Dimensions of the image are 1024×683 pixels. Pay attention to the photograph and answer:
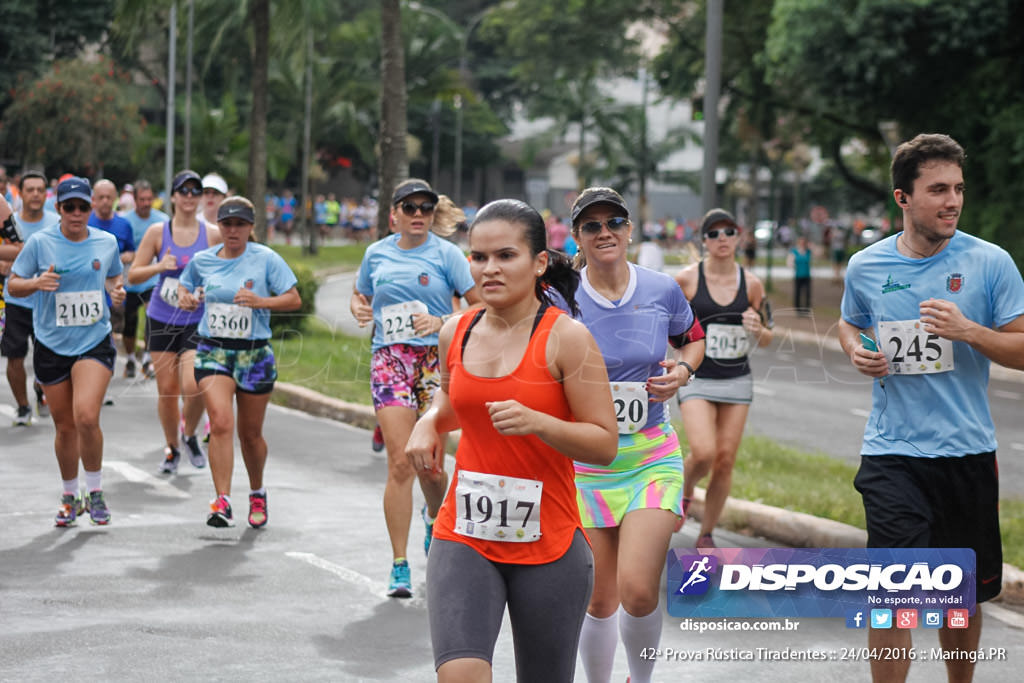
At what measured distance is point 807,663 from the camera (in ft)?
20.3

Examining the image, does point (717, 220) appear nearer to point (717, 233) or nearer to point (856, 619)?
point (717, 233)

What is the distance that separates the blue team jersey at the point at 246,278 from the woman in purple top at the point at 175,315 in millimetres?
1423

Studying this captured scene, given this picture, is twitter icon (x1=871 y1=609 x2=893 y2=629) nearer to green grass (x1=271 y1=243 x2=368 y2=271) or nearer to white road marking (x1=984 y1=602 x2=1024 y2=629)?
white road marking (x1=984 y1=602 x2=1024 y2=629)

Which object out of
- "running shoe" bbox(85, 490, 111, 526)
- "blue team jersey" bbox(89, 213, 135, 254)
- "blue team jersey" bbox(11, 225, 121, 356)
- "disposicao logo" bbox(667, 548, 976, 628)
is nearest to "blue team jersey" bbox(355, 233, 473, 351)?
"blue team jersey" bbox(11, 225, 121, 356)

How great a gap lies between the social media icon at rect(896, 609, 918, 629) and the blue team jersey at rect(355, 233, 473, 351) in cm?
328

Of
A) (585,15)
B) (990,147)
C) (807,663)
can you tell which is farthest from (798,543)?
(585,15)

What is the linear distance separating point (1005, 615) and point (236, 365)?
4.49 meters

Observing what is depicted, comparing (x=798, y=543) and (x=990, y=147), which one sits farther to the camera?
(x=990, y=147)

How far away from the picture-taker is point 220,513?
8.36 meters

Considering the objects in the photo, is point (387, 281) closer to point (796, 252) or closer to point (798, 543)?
point (798, 543)

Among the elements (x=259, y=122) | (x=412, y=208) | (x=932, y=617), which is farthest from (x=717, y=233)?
(x=259, y=122)

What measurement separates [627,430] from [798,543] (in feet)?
11.1

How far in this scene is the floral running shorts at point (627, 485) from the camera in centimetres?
532

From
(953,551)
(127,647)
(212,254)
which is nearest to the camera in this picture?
(953,551)
